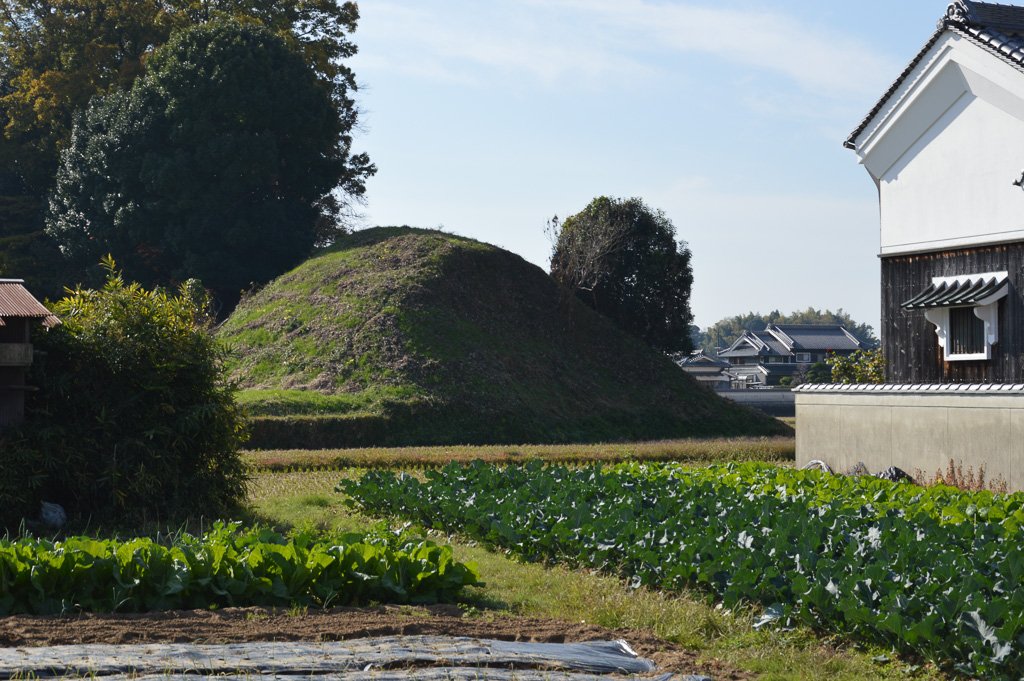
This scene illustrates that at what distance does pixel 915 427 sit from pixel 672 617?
29.9 feet

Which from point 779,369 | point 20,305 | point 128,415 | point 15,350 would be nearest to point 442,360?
point 128,415

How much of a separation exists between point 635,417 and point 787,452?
10031mm

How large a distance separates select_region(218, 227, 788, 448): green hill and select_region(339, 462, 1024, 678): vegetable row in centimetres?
1420

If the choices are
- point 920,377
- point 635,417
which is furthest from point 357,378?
point 920,377

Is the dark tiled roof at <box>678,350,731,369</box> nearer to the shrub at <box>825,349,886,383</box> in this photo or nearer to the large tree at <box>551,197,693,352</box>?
the large tree at <box>551,197,693,352</box>

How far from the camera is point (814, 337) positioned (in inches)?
2943

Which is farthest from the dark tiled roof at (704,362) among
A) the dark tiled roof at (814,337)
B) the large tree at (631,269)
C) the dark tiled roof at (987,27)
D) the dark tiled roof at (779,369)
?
the dark tiled roof at (987,27)

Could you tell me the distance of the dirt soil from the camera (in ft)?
22.2

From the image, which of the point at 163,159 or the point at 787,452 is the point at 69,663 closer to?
the point at 787,452

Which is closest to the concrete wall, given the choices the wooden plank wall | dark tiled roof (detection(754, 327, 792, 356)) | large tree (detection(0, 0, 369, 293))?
the wooden plank wall

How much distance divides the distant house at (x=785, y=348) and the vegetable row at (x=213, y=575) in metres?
65.3

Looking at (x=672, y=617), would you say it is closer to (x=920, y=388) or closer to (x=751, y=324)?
(x=920, y=388)

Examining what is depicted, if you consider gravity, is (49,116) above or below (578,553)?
above

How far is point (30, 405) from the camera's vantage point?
12.9 m
